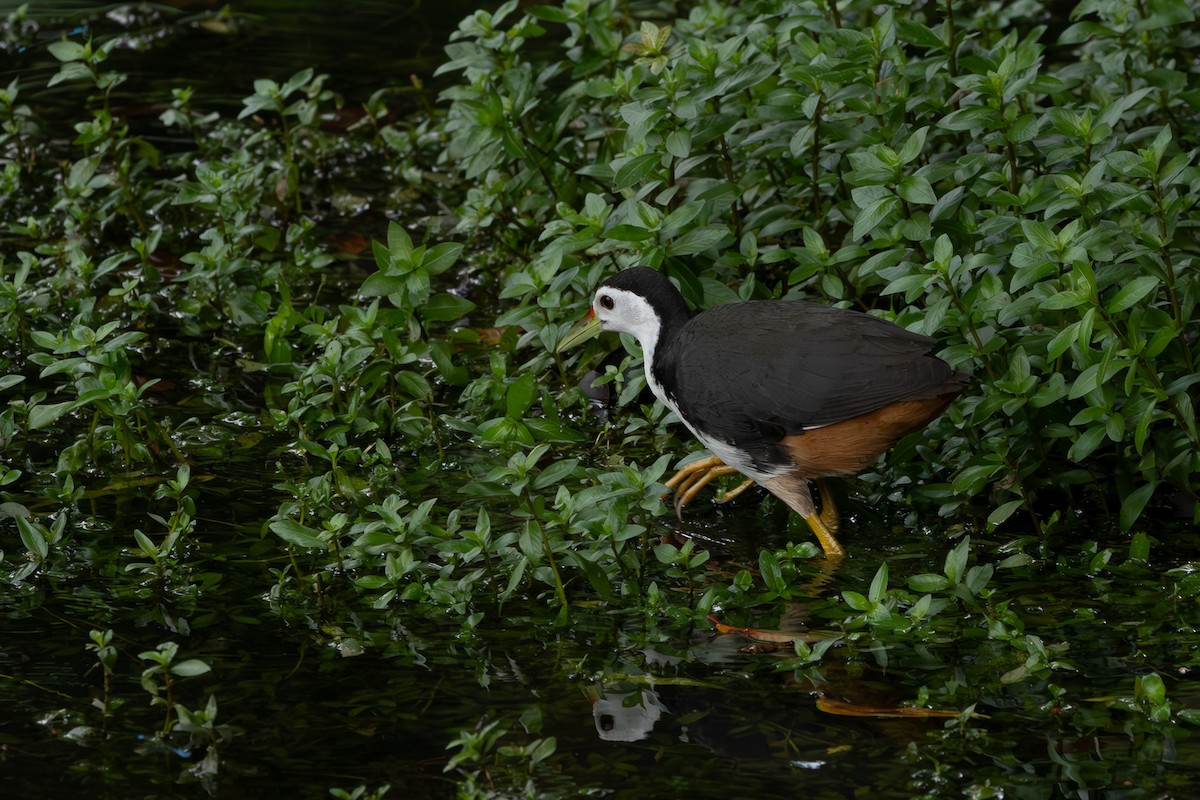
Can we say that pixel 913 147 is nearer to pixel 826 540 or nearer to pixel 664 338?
pixel 664 338

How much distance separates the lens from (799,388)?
425 cm

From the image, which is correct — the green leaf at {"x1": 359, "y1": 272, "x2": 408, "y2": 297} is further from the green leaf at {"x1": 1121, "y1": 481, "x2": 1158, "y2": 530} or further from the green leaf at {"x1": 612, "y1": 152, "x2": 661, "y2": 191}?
the green leaf at {"x1": 1121, "y1": 481, "x2": 1158, "y2": 530}

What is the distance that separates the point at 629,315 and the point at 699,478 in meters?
0.64

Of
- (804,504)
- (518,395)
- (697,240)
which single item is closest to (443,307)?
(518,395)

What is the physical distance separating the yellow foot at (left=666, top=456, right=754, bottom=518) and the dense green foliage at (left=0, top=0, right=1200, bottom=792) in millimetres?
120

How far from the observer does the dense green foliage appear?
4000 millimetres

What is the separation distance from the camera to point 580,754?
3.37m

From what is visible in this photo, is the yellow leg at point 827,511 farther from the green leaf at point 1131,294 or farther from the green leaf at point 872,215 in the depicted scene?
the green leaf at point 1131,294

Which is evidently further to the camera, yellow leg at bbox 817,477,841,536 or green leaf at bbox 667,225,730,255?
green leaf at bbox 667,225,730,255

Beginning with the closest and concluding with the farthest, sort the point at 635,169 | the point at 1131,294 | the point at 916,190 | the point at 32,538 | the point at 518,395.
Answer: the point at 1131,294 < the point at 32,538 < the point at 916,190 < the point at 518,395 < the point at 635,169

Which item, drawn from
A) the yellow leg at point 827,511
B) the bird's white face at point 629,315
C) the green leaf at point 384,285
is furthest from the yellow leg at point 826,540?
the green leaf at point 384,285

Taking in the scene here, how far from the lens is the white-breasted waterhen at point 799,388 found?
13.6 ft

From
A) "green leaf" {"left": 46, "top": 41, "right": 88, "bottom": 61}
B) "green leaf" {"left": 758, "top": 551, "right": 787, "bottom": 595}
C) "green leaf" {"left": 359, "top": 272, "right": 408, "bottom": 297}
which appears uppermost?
"green leaf" {"left": 46, "top": 41, "right": 88, "bottom": 61}

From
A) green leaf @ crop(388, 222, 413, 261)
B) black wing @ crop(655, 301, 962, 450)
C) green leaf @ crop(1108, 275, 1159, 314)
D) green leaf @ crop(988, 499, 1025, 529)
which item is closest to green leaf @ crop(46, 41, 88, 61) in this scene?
green leaf @ crop(388, 222, 413, 261)
